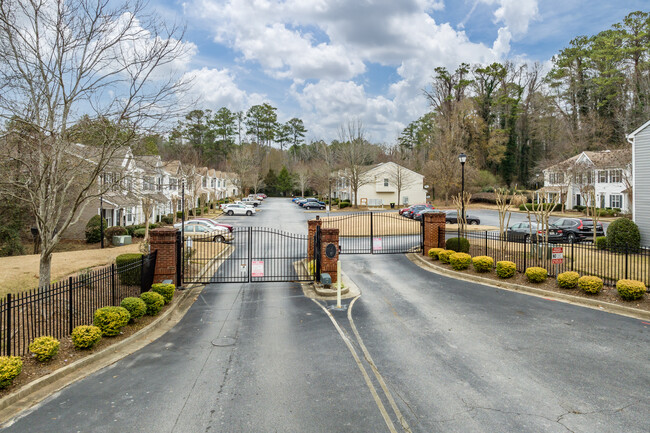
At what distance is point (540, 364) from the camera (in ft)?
A: 24.9

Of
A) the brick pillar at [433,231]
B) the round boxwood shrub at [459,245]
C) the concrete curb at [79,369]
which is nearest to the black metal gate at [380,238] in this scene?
the brick pillar at [433,231]

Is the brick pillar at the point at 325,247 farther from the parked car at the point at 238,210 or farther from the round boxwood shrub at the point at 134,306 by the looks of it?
the parked car at the point at 238,210

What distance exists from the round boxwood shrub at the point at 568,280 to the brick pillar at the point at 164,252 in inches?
513

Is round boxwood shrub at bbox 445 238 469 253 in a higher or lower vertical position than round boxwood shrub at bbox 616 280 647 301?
higher

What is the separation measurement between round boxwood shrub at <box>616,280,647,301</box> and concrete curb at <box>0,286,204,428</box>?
1277 cm

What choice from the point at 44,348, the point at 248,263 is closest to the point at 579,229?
the point at 248,263

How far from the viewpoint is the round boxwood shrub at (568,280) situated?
12.9 metres

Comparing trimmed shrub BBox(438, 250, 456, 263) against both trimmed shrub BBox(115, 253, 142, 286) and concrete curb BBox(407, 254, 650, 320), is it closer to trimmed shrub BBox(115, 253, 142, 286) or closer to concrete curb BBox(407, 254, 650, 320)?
concrete curb BBox(407, 254, 650, 320)

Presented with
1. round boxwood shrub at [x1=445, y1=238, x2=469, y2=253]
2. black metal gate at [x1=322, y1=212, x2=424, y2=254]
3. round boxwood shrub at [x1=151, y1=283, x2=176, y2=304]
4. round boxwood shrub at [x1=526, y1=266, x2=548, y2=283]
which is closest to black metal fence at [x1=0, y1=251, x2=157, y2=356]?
round boxwood shrub at [x1=151, y1=283, x2=176, y2=304]

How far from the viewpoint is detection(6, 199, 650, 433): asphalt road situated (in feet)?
18.4

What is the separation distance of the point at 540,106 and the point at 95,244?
2862 inches

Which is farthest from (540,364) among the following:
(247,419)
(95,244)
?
(95,244)

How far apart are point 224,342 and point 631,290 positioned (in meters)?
11.4

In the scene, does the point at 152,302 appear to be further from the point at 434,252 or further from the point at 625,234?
the point at 625,234
